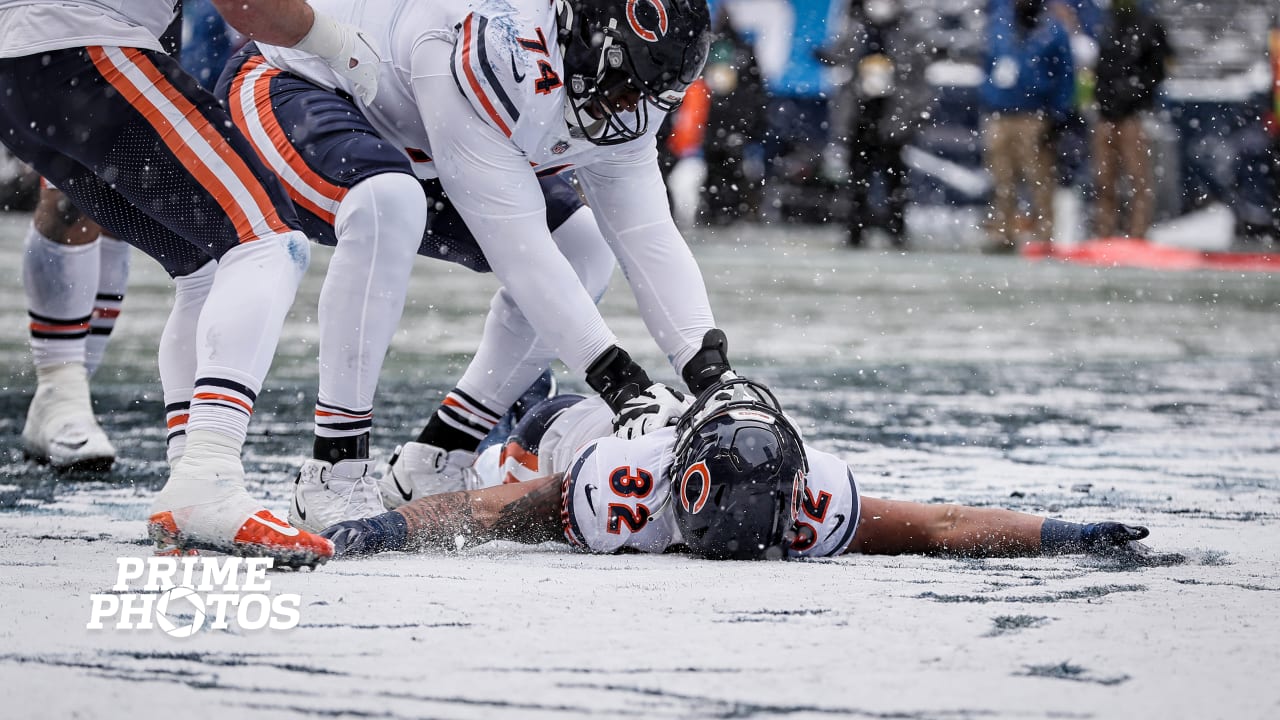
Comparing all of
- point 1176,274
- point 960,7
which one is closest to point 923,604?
point 1176,274

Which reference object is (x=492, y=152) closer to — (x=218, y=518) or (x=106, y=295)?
(x=218, y=518)

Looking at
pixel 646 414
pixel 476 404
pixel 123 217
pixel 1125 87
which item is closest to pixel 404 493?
pixel 476 404

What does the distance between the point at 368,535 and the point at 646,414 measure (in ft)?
2.27

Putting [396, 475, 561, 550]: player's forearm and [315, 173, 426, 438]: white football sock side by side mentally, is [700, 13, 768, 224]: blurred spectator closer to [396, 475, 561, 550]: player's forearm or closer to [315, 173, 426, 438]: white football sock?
[315, 173, 426, 438]: white football sock

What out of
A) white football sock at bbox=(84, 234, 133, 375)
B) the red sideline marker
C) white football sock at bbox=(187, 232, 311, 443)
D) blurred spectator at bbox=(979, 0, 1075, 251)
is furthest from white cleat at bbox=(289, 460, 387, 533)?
the red sideline marker

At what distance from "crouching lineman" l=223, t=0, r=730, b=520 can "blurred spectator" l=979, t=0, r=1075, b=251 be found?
11.4m

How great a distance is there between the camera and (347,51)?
379cm

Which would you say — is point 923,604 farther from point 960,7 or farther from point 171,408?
Result: point 960,7

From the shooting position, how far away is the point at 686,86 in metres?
3.95

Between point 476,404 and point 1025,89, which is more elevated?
point 1025,89

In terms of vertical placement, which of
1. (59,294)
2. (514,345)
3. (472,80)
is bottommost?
(514,345)

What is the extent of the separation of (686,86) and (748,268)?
10.3 metres

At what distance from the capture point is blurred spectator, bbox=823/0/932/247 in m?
15.9

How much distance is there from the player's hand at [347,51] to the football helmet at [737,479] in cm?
107
